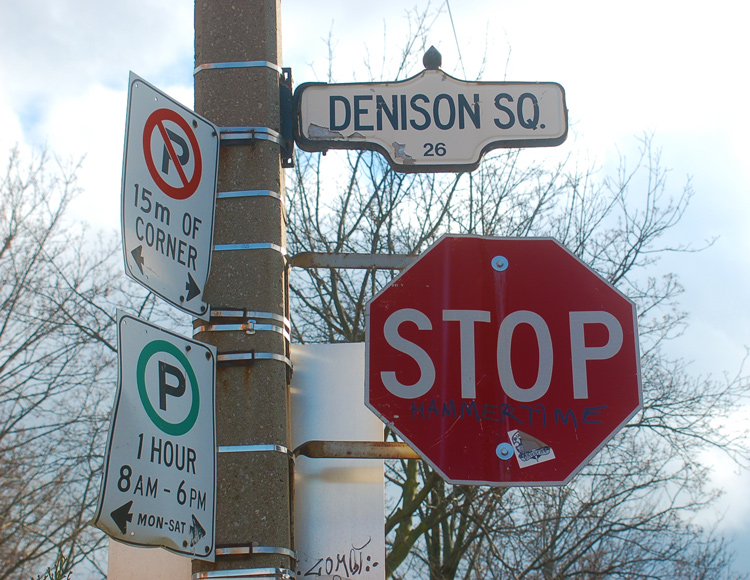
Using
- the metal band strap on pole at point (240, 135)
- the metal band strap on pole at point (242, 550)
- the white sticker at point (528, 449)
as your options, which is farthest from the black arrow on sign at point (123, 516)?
the metal band strap on pole at point (240, 135)

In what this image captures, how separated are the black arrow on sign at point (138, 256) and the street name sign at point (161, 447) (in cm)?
18

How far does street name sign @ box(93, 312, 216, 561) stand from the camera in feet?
7.95

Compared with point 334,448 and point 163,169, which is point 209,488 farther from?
point 163,169

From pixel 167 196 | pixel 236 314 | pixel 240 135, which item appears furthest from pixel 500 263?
pixel 167 196

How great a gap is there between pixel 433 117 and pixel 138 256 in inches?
58.0

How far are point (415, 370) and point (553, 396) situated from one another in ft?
1.48

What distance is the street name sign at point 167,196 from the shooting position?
278 cm

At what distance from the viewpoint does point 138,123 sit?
2.94 m

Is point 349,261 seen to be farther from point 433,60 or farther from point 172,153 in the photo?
point 433,60

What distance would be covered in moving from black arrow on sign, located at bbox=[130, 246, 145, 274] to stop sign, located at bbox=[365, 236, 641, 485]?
76 cm

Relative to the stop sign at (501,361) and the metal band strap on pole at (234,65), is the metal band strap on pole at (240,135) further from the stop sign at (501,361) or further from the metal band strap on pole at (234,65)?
the stop sign at (501,361)

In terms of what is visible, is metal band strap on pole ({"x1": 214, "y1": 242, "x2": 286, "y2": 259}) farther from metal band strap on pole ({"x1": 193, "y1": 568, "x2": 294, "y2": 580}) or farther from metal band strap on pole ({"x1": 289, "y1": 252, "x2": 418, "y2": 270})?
metal band strap on pole ({"x1": 193, "y1": 568, "x2": 294, "y2": 580})

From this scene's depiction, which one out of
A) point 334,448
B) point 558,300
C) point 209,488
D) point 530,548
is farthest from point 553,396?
point 530,548

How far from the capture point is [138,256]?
2.73 m
